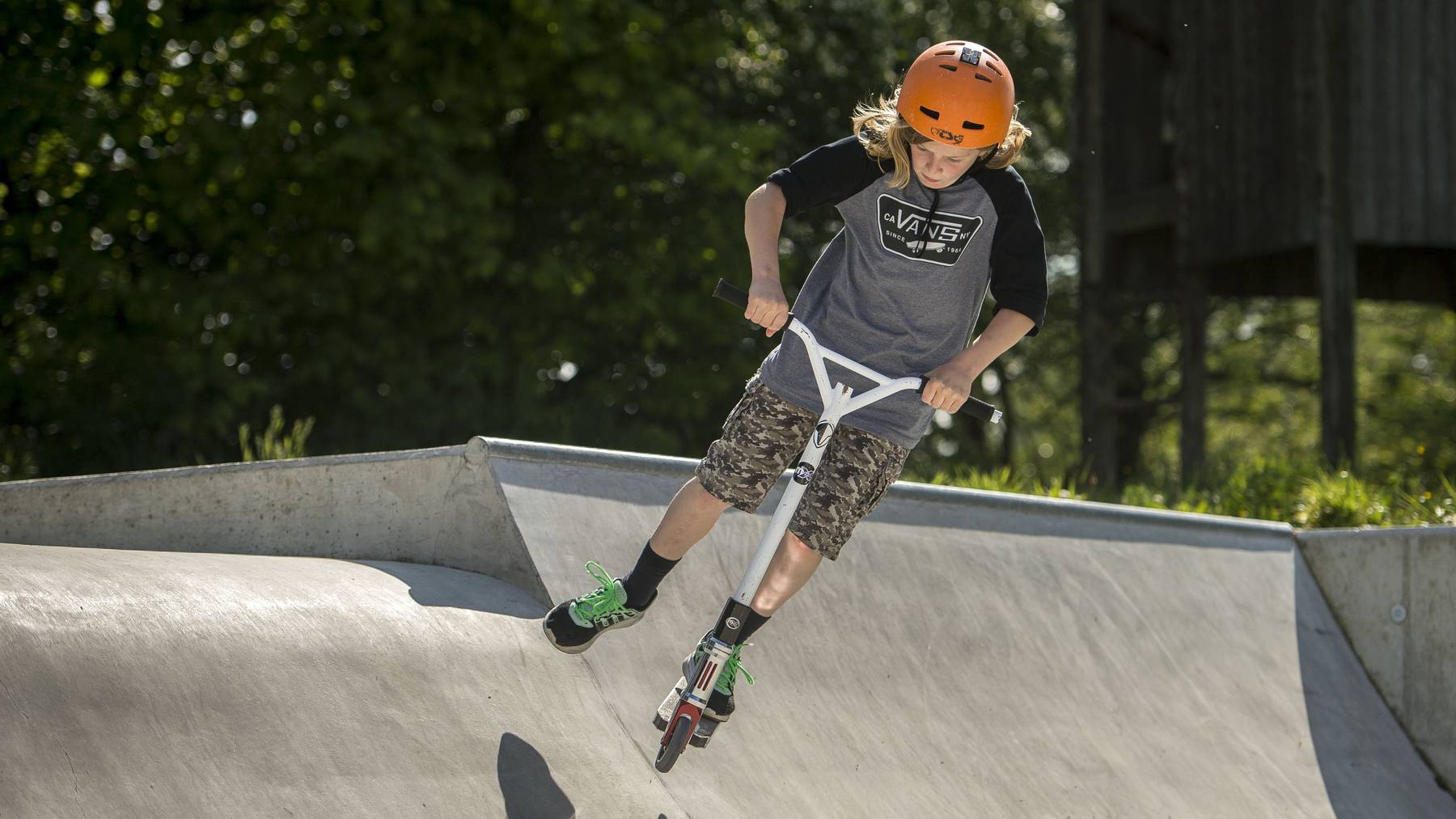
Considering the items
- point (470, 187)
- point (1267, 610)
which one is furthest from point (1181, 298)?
point (1267, 610)

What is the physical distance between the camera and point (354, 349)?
13.3 m

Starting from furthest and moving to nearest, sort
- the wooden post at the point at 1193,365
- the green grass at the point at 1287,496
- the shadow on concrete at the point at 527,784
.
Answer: the wooden post at the point at 1193,365
the green grass at the point at 1287,496
the shadow on concrete at the point at 527,784

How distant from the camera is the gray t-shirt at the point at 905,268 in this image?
3.80 meters

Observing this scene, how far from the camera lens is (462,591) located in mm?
4320

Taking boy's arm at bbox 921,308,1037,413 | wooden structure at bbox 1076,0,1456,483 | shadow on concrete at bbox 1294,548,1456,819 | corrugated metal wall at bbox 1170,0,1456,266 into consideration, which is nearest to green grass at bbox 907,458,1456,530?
shadow on concrete at bbox 1294,548,1456,819

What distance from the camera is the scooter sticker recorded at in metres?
3.70

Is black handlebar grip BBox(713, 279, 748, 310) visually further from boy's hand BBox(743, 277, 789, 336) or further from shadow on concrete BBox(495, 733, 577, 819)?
shadow on concrete BBox(495, 733, 577, 819)

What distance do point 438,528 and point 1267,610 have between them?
389 cm

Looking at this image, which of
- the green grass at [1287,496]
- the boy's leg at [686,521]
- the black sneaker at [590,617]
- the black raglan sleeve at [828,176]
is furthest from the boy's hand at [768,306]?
the green grass at [1287,496]

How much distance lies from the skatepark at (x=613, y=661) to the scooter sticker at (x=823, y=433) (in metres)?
1.07

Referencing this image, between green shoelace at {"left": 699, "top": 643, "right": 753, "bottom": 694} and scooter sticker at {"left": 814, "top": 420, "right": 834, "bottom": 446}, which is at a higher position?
scooter sticker at {"left": 814, "top": 420, "right": 834, "bottom": 446}

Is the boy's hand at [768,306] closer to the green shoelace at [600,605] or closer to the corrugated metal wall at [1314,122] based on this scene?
the green shoelace at [600,605]

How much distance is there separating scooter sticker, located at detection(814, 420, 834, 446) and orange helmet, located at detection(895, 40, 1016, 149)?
818mm

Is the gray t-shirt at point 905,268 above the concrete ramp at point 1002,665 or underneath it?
above
